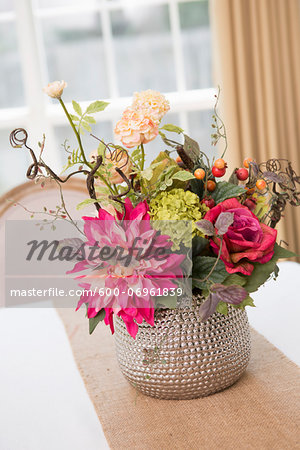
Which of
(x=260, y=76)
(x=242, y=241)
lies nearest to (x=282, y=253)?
(x=242, y=241)

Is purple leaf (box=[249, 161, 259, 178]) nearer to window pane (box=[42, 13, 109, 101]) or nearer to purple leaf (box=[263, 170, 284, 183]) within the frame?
purple leaf (box=[263, 170, 284, 183])

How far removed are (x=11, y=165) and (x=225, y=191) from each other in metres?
2.30

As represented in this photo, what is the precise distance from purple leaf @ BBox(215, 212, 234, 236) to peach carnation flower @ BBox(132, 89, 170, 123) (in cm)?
17

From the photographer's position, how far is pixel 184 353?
2.59 ft

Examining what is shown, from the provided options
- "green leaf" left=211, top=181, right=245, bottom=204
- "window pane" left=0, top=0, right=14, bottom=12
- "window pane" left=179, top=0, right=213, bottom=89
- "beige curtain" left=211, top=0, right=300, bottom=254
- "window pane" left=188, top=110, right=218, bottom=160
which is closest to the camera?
"green leaf" left=211, top=181, right=245, bottom=204

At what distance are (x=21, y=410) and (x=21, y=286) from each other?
0.85 meters

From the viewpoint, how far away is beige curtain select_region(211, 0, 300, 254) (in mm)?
2648

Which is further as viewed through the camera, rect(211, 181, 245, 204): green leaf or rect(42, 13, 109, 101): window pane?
rect(42, 13, 109, 101): window pane

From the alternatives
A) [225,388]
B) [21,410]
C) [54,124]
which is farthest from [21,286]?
[54,124]

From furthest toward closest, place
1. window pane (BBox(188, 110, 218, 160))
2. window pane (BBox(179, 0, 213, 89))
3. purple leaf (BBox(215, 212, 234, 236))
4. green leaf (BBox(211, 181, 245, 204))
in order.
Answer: window pane (BBox(188, 110, 218, 160))
window pane (BBox(179, 0, 213, 89))
green leaf (BBox(211, 181, 245, 204))
purple leaf (BBox(215, 212, 234, 236))

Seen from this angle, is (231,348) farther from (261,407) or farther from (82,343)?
(82,343)

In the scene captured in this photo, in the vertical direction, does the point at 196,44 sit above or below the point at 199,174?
above

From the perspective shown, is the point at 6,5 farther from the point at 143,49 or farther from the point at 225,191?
the point at 225,191

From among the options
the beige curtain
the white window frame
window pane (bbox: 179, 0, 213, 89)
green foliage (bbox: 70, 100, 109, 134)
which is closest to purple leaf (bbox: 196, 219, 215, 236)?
green foliage (bbox: 70, 100, 109, 134)
